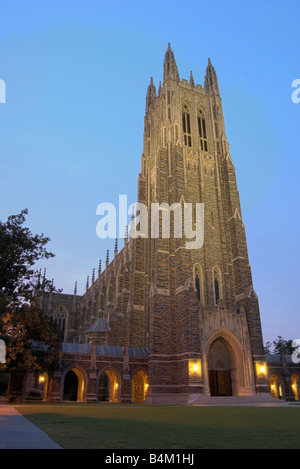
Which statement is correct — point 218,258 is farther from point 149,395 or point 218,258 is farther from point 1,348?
point 1,348

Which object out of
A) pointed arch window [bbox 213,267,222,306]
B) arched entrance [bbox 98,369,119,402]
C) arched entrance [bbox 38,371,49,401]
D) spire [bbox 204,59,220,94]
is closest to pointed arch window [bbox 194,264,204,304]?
pointed arch window [bbox 213,267,222,306]

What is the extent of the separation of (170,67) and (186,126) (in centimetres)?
809

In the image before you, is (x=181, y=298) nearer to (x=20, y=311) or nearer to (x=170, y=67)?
(x=20, y=311)

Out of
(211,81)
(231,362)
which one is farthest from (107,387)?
(211,81)

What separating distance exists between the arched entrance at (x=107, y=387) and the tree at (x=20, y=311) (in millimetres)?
9885

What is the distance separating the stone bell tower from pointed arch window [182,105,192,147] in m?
0.14

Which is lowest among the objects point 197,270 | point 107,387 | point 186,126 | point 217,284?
point 107,387

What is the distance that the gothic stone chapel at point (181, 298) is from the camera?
1171 inches

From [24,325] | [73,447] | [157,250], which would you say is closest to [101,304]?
[157,250]

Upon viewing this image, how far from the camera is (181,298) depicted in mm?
30578

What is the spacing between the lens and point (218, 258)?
119 ft

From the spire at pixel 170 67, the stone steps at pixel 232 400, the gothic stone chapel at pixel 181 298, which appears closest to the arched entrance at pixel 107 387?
the gothic stone chapel at pixel 181 298

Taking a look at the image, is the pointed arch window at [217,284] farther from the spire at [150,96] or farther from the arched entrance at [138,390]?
the spire at [150,96]

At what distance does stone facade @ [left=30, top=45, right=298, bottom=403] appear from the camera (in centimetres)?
2975
